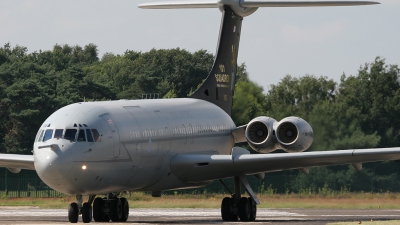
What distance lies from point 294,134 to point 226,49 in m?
6.02

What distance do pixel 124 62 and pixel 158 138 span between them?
7266cm

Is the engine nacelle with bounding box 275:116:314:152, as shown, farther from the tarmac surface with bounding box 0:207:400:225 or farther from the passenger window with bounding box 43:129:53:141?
the passenger window with bounding box 43:129:53:141

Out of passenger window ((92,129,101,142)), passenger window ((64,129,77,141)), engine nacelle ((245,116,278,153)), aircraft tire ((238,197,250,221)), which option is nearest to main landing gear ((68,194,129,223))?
passenger window ((92,129,101,142))

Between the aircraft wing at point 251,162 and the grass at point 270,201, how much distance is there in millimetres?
9695

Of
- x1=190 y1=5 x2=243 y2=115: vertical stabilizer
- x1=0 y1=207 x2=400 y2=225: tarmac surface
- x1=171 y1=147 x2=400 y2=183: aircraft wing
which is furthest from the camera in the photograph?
x1=190 y1=5 x2=243 y2=115: vertical stabilizer

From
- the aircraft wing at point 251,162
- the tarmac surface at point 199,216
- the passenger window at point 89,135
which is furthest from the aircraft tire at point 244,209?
the passenger window at point 89,135

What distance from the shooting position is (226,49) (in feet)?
126

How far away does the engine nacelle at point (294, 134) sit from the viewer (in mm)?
33438

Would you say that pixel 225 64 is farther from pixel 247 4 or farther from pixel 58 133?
pixel 58 133

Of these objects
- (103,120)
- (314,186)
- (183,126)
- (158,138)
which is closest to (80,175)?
(103,120)

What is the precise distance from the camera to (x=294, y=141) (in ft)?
110

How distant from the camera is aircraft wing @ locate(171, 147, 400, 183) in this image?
29797 millimetres

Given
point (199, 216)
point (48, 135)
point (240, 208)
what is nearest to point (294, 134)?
point (240, 208)

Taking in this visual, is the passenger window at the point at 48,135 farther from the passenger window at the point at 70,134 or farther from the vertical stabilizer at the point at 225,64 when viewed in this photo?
the vertical stabilizer at the point at 225,64
